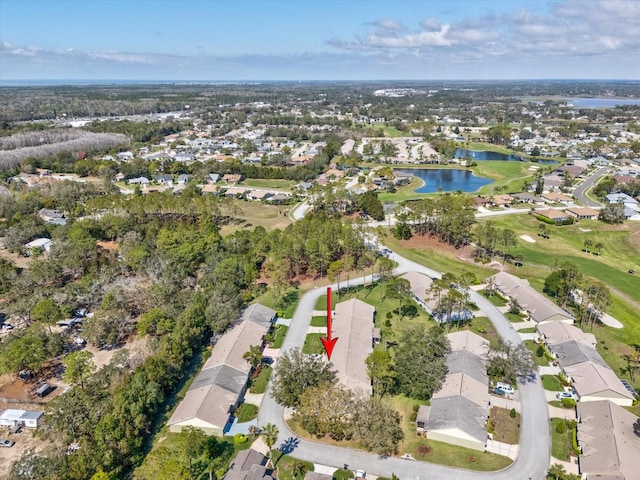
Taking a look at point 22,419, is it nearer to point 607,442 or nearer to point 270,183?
point 607,442

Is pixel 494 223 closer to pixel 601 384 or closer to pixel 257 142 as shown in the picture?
pixel 601 384

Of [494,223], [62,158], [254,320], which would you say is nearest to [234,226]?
[254,320]

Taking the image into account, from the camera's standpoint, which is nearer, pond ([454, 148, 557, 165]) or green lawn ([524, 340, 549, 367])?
green lawn ([524, 340, 549, 367])

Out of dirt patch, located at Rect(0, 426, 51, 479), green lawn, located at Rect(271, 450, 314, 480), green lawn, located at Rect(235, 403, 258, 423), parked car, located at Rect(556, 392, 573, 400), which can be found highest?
parked car, located at Rect(556, 392, 573, 400)

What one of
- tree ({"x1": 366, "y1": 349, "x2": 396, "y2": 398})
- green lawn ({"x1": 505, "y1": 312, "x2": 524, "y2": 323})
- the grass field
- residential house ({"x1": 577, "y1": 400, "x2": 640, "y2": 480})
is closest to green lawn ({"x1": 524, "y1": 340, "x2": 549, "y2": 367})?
green lawn ({"x1": 505, "y1": 312, "x2": 524, "y2": 323})

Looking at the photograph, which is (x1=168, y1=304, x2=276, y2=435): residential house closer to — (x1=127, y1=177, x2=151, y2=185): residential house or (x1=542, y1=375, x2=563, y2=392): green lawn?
(x1=542, y1=375, x2=563, y2=392): green lawn

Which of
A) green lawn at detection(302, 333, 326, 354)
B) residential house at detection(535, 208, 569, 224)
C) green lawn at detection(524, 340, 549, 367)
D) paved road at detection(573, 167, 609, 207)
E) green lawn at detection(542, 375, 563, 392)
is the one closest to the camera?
green lawn at detection(542, 375, 563, 392)
